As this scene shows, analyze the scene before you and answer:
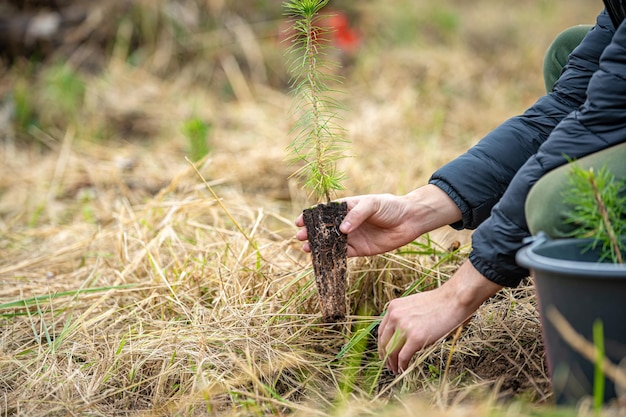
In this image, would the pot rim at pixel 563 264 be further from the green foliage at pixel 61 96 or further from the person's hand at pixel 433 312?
the green foliage at pixel 61 96

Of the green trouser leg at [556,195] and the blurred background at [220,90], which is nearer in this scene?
the green trouser leg at [556,195]

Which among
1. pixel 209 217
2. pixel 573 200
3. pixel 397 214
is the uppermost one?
pixel 573 200

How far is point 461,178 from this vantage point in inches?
64.2

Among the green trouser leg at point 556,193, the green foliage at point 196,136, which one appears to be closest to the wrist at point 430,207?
the green trouser leg at point 556,193

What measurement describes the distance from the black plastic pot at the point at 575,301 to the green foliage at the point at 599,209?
27mm

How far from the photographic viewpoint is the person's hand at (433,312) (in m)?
1.34

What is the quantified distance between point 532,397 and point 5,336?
4.68 feet

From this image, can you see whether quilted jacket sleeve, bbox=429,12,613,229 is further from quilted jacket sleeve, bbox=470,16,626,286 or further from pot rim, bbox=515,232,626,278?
pot rim, bbox=515,232,626,278

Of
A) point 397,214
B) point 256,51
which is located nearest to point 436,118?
point 256,51

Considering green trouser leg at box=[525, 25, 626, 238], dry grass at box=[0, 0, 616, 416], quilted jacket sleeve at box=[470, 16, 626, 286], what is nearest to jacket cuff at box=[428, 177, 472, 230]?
dry grass at box=[0, 0, 616, 416]

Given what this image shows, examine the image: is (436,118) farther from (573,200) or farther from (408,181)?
(573,200)

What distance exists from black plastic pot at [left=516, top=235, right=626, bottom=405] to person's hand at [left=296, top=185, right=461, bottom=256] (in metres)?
0.54

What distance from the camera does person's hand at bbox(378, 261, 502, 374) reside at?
1337 millimetres

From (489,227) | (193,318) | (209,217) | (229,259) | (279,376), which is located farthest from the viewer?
(209,217)
